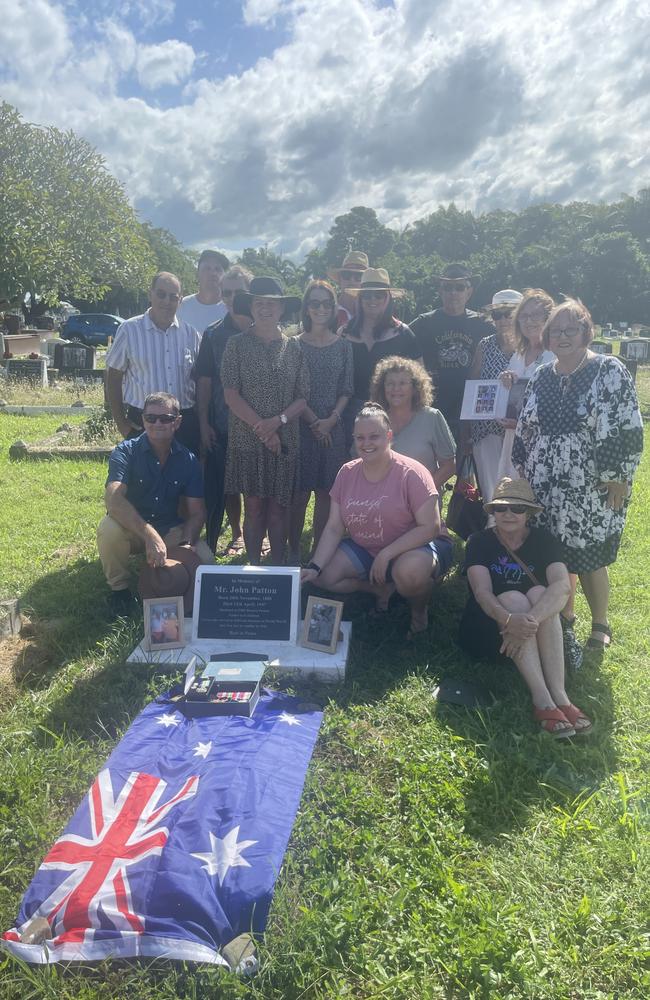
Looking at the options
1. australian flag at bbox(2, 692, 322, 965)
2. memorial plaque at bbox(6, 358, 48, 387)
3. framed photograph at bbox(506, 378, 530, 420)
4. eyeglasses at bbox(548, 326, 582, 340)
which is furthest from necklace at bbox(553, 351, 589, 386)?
memorial plaque at bbox(6, 358, 48, 387)

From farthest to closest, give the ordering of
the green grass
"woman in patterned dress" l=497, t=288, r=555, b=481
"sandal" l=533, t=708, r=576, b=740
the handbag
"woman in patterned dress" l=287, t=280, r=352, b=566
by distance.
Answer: the handbag < "woman in patterned dress" l=287, t=280, r=352, b=566 < "woman in patterned dress" l=497, t=288, r=555, b=481 < "sandal" l=533, t=708, r=576, b=740 < the green grass

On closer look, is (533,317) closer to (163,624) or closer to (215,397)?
(215,397)

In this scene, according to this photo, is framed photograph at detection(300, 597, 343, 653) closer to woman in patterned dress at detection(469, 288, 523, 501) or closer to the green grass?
the green grass

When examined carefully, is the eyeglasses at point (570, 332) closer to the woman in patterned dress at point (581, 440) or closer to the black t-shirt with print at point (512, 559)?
the woman in patterned dress at point (581, 440)

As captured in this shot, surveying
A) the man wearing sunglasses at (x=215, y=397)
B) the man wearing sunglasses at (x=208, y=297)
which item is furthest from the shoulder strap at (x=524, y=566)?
the man wearing sunglasses at (x=208, y=297)

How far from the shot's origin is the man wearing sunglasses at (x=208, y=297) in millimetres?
5852

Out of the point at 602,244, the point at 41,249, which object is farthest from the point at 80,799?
the point at 602,244

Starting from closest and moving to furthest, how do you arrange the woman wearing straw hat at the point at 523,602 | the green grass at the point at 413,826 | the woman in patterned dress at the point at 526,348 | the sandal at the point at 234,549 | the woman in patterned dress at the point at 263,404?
the green grass at the point at 413,826 → the woman wearing straw hat at the point at 523,602 → the woman in patterned dress at the point at 526,348 → the woman in patterned dress at the point at 263,404 → the sandal at the point at 234,549

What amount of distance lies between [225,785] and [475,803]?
1035 millimetres

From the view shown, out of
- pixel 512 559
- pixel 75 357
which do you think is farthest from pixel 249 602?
pixel 75 357

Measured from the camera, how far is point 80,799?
2898 mm

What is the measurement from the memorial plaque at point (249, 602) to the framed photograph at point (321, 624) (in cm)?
12

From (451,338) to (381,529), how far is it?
2078 millimetres

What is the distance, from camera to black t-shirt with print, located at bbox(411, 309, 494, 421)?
552cm
